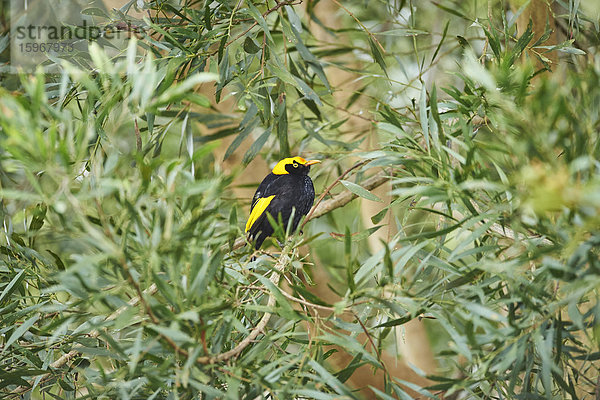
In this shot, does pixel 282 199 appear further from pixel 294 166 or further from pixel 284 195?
pixel 294 166

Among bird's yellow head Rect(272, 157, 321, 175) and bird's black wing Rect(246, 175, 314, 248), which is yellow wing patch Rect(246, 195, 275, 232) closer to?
bird's black wing Rect(246, 175, 314, 248)

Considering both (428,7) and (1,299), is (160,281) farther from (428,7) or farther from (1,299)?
(428,7)

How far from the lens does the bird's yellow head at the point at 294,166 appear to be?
179 cm

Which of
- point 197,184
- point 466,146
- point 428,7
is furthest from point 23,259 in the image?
point 428,7

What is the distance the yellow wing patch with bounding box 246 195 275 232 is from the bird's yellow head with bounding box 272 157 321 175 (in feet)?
0.37

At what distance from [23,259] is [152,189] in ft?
2.78

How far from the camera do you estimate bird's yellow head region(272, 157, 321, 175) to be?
1794mm

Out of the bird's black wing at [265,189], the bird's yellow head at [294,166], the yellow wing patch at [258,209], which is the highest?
the bird's yellow head at [294,166]

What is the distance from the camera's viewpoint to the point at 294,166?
1.82 m

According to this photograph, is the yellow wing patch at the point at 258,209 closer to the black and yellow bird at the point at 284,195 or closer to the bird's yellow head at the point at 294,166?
the black and yellow bird at the point at 284,195

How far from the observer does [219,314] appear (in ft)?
2.66

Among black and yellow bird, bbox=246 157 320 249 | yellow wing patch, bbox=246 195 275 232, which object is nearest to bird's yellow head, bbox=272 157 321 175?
black and yellow bird, bbox=246 157 320 249

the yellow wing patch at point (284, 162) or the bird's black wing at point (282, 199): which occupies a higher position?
the yellow wing patch at point (284, 162)

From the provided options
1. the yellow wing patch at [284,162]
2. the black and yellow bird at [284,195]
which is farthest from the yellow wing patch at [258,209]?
the yellow wing patch at [284,162]
